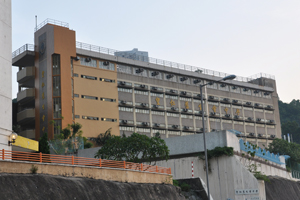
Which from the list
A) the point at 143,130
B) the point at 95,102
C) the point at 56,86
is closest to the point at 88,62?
the point at 95,102

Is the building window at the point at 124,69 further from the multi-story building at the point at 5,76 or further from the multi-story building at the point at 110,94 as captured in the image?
the multi-story building at the point at 5,76

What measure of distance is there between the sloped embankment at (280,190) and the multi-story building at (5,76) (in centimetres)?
3171

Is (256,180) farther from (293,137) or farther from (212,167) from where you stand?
(293,137)

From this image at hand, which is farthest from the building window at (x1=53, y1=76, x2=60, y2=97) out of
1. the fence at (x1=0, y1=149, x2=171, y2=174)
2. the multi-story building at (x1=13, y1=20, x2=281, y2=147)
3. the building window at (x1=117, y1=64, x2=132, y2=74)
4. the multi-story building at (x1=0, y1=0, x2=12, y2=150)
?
the multi-story building at (x1=0, y1=0, x2=12, y2=150)

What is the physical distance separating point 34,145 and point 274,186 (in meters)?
30.9

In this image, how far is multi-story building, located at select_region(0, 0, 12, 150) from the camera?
3350cm

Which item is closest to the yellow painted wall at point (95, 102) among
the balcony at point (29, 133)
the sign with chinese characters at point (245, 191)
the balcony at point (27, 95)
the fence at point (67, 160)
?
the balcony at point (29, 133)

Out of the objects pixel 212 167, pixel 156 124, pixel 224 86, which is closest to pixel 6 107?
pixel 212 167

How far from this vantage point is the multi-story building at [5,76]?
33.5m

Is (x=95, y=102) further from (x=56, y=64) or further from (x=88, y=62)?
(x=56, y=64)

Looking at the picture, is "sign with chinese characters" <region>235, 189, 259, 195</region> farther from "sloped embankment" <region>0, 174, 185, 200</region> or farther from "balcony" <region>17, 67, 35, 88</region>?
"balcony" <region>17, 67, 35, 88</region>

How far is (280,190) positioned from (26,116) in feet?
142

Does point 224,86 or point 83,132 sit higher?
point 224,86

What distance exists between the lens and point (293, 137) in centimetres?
14562
